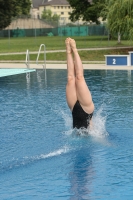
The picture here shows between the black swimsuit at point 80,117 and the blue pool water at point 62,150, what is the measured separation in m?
0.23

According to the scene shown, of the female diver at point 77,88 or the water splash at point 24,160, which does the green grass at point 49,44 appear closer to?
the female diver at point 77,88

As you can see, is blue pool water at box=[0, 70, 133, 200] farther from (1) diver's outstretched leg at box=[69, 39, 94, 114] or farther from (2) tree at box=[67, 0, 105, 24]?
(2) tree at box=[67, 0, 105, 24]

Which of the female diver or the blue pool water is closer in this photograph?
the blue pool water

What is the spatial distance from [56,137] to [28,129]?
1.16 metres

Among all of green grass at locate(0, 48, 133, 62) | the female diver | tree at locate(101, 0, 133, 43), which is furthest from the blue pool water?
green grass at locate(0, 48, 133, 62)

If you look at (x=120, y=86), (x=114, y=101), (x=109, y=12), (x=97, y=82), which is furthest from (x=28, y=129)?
(x=109, y=12)

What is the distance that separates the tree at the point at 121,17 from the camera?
31.0m

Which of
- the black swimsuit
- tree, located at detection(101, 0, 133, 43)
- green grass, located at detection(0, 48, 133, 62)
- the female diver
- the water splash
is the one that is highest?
tree, located at detection(101, 0, 133, 43)

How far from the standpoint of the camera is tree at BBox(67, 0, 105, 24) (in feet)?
198

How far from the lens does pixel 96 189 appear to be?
24.1 feet

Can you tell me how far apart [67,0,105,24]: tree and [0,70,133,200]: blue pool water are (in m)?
45.1

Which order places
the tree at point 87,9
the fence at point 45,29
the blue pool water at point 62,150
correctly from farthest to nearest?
the fence at point 45,29 < the tree at point 87,9 < the blue pool water at point 62,150

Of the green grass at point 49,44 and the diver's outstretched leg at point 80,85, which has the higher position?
the diver's outstretched leg at point 80,85

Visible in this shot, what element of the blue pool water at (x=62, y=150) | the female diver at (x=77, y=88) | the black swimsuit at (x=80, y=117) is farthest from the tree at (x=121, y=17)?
the female diver at (x=77, y=88)
